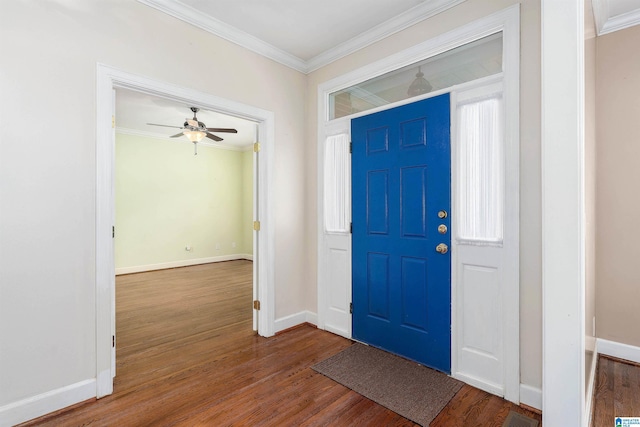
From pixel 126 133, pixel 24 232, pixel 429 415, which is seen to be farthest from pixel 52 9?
pixel 126 133

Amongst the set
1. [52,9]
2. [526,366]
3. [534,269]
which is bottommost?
[526,366]

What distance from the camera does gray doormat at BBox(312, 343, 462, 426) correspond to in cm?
194

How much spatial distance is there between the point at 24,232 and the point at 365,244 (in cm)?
245

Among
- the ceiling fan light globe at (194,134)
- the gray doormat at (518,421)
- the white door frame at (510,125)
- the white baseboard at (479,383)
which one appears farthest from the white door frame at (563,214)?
the ceiling fan light globe at (194,134)

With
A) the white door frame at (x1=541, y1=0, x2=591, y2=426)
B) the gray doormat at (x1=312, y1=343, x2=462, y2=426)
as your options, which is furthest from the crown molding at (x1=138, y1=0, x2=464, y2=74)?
the gray doormat at (x1=312, y1=343, x2=462, y2=426)

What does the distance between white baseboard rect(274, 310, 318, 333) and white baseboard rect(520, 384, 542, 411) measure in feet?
6.30

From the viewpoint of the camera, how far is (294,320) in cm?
330

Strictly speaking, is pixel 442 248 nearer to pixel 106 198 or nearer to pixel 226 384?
pixel 226 384

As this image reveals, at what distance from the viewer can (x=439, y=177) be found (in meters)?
2.33

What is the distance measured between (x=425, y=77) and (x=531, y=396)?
2.40 m

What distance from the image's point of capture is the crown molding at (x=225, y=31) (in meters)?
2.35

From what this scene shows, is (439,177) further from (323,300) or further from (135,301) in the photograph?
(135,301)

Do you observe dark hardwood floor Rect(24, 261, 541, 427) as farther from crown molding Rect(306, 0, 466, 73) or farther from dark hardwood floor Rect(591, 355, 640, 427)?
crown molding Rect(306, 0, 466, 73)

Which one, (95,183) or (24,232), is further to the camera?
(95,183)
